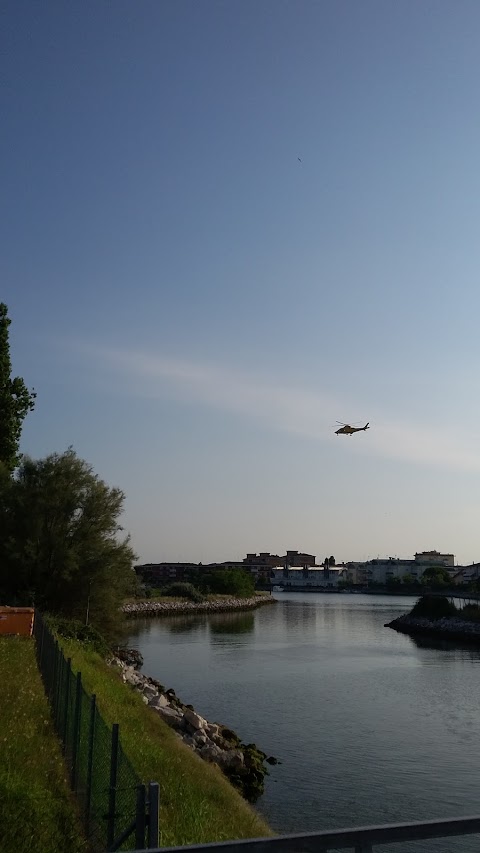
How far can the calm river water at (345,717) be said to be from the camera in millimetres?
21703

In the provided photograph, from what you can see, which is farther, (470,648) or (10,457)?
(470,648)

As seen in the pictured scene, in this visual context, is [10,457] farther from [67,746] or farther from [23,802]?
[23,802]

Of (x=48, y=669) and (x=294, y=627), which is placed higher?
(x=48, y=669)

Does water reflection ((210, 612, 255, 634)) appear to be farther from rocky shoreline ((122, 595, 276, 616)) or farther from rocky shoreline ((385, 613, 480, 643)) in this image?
rocky shoreline ((385, 613, 480, 643))

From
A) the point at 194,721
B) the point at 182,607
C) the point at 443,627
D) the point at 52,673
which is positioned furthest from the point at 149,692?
the point at 182,607

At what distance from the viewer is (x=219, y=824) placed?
44.9ft

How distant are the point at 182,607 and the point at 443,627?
45907mm

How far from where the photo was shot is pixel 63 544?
4372 cm

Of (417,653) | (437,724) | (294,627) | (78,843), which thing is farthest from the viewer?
(294,627)

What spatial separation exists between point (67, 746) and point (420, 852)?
974cm

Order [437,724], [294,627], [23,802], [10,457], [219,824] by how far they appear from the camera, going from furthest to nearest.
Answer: [294,627] < [10,457] < [437,724] < [219,824] < [23,802]

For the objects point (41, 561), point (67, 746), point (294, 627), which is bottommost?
point (294, 627)

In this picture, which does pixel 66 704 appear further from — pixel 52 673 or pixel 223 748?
pixel 223 748

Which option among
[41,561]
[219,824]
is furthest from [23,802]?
[41,561]
